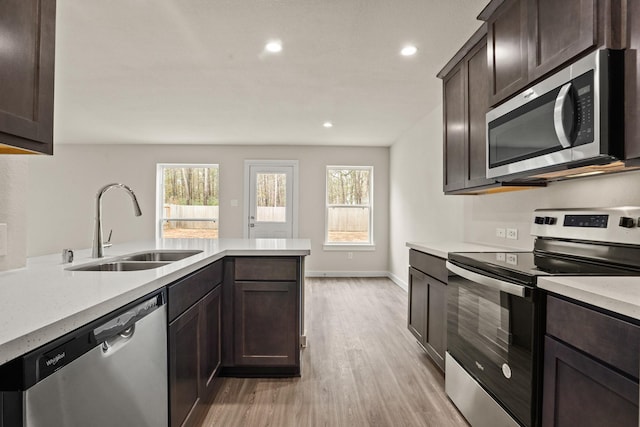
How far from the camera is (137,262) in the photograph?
2.02m

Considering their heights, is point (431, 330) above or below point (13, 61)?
below

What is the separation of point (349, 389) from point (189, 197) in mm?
5262

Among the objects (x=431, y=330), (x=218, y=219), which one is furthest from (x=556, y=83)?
(x=218, y=219)

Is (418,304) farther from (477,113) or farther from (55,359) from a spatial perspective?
(55,359)

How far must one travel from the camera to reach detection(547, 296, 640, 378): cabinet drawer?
3.27 feet

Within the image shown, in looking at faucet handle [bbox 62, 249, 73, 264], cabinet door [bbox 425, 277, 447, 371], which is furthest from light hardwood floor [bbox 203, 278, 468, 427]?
faucet handle [bbox 62, 249, 73, 264]

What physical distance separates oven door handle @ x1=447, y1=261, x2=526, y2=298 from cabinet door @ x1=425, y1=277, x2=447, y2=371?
1.25 feet

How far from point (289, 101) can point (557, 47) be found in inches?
116

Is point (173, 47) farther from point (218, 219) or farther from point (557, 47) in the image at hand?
point (218, 219)

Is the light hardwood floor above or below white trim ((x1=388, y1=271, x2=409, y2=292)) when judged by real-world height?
below

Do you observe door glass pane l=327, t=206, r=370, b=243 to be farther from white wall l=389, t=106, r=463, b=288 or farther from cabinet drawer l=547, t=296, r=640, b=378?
cabinet drawer l=547, t=296, r=640, b=378

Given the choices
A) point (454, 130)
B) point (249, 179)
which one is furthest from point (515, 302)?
point (249, 179)

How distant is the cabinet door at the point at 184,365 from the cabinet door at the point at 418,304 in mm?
1661

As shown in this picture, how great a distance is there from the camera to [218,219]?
6691 mm
